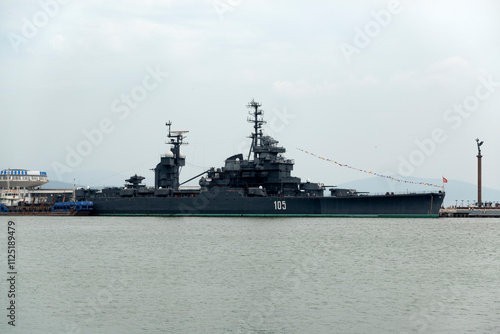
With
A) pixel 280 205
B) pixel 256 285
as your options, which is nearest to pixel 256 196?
pixel 280 205

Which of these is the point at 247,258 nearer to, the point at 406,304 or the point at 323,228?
the point at 406,304

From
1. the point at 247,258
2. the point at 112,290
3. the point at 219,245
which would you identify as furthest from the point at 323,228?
the point at 112,290

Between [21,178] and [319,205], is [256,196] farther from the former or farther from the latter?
[21,178]

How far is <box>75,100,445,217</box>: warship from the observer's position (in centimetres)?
5984

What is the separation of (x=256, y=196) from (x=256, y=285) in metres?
40.3

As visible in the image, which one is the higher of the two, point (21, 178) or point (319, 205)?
point (21, 178)

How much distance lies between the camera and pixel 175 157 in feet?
240

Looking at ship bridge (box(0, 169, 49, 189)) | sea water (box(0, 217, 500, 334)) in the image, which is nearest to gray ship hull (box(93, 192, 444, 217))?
sea water (box(0, 217, 500, 334))

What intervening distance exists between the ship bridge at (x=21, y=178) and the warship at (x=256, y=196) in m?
31.3

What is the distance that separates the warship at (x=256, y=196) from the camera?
59.8m

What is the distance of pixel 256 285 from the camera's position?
22.0 metres

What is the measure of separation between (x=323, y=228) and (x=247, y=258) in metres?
18.3

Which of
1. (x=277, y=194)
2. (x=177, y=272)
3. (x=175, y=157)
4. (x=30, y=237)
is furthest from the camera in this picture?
(x=175, y=157)

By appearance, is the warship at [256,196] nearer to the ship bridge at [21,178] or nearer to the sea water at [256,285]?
the sea water at [256,285]
